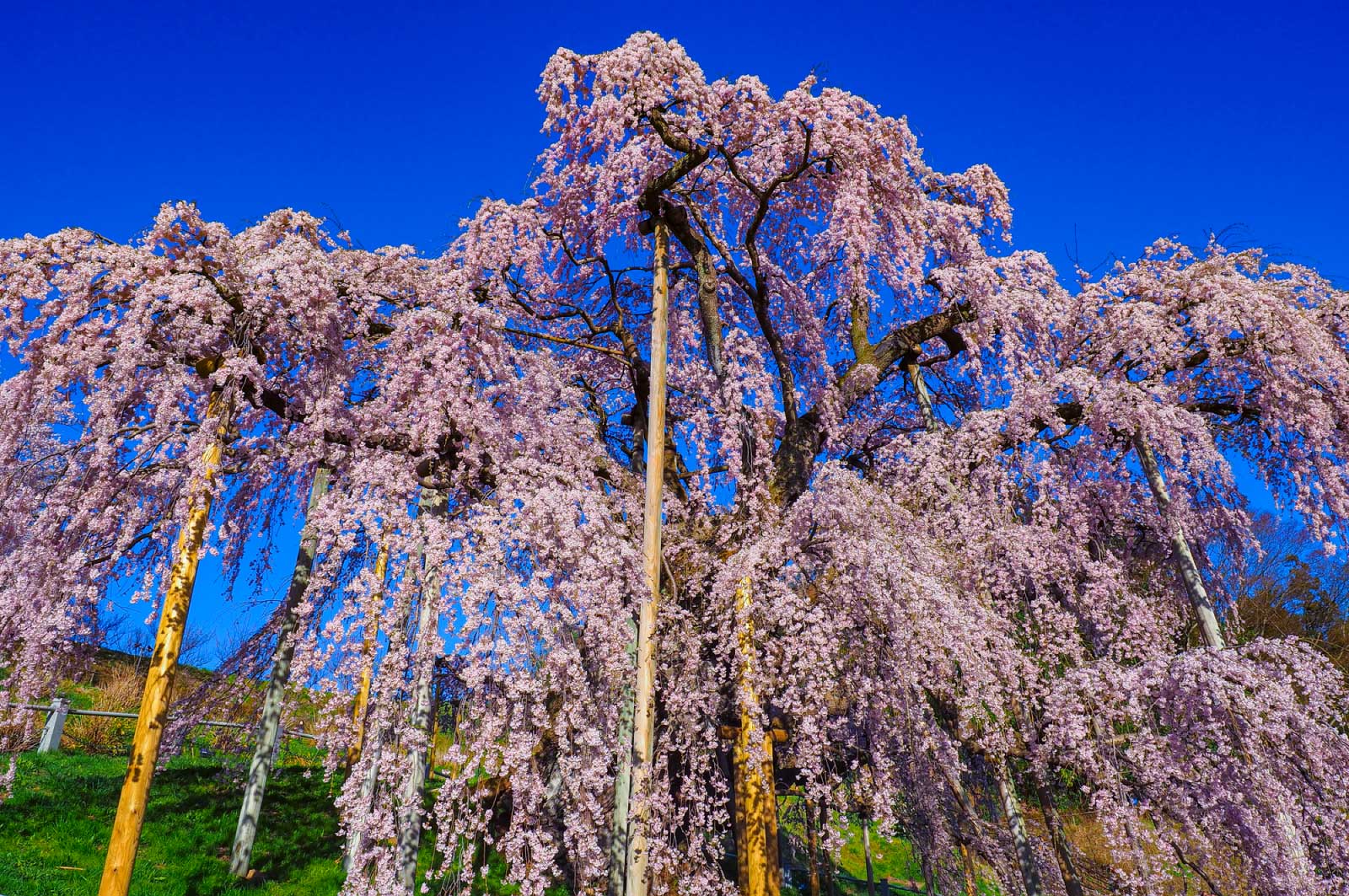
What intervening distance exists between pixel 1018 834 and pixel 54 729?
1717cm

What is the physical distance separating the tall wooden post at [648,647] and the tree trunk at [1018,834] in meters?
6.50

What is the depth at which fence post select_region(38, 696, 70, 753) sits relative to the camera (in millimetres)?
13336

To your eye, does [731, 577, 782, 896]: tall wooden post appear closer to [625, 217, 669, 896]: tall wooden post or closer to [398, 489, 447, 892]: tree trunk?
[625, 217, 669, 896]: tall wooden post

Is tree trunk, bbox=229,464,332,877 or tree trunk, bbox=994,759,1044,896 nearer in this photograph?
tree trunk, bbox=229,464,332,877

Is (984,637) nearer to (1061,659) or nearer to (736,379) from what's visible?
(1061,659)

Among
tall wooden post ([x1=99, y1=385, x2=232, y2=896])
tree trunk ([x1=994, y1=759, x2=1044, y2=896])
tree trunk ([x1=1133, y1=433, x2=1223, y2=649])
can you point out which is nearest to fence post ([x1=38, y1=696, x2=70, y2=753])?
tall wooden post ([x1=99, y1=385, x2=232, y2=896])

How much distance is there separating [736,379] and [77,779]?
11970mm

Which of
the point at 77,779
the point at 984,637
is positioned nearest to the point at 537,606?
the point at 984,637

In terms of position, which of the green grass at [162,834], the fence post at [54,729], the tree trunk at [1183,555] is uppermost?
the tree trunk at [1183,555]

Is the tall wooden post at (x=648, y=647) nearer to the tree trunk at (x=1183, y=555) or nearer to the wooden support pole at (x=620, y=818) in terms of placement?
the wooden support pole at (x=620, y=818)

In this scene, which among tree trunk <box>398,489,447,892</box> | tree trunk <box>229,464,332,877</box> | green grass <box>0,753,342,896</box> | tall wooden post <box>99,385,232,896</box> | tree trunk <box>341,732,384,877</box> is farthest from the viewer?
tree trunk <box>229,464,332,877</box>

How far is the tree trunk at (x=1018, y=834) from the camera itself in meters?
10.6

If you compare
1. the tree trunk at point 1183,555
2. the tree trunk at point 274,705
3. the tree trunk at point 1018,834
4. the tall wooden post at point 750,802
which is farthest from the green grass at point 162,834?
the tree trunk at point 1183,555

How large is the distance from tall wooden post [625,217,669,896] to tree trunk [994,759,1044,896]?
21.3 feet
